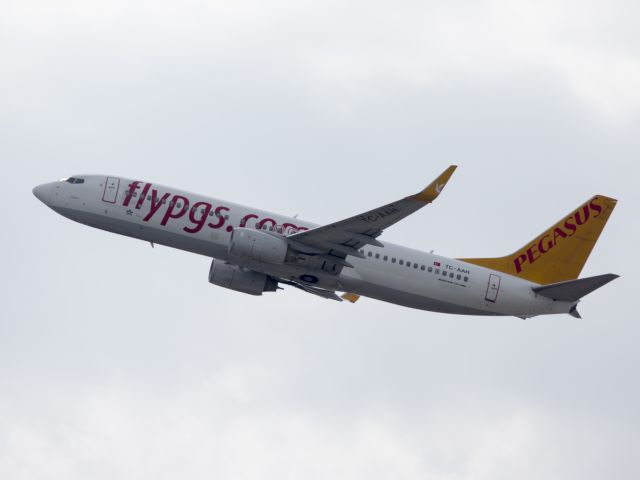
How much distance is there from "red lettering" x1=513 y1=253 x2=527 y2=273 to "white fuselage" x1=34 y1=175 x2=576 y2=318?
215 cm

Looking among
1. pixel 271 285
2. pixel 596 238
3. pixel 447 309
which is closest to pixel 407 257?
pixel 447 309

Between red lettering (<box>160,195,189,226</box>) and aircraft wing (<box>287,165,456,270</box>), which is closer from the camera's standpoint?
aircraft wing (<box>287,165,456,270</box>)

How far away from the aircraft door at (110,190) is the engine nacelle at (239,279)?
6.27 m

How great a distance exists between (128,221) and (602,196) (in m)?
25.5

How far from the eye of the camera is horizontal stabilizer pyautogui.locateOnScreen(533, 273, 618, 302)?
5369cm

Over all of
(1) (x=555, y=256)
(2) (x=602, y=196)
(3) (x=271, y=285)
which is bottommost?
(3) (x=271, y=285)

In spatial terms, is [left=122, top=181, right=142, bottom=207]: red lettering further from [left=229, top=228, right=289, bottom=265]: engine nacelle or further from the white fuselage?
[left=229, top=228, right=289, bottom=265]: engine nacelle

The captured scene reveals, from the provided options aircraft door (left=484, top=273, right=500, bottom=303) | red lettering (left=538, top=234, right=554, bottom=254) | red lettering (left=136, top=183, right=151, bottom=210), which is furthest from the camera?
red lettering (left=538, top=234, right=554, bottom=254)

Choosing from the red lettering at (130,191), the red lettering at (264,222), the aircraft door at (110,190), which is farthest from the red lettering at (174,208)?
the red lettering at (264,222)

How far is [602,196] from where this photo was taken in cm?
6075

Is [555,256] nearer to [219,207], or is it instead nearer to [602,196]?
[602,196]

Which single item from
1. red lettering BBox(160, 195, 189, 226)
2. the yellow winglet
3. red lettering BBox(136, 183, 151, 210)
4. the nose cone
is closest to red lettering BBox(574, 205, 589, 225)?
the yellow winglet

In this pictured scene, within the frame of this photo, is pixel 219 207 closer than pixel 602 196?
Yes

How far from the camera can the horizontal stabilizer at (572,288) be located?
53.7m
